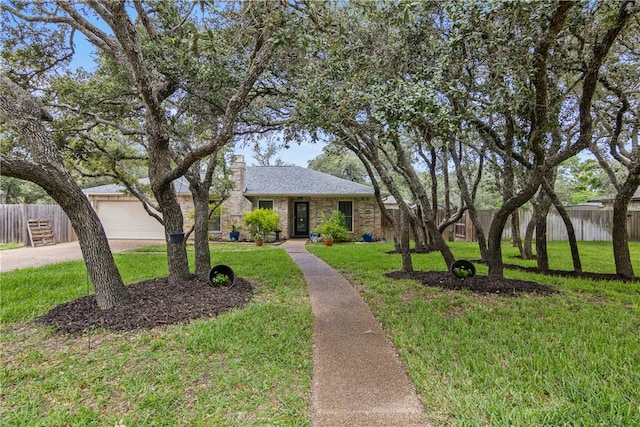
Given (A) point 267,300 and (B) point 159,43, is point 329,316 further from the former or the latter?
(B) point 159,43

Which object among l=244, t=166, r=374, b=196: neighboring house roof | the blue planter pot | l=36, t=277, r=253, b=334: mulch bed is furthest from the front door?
l=36, t=277, r=253, b=334: mulch bed

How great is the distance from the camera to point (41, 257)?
32.7ft

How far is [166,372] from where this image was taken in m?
2.79

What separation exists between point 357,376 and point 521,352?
1.69 meters

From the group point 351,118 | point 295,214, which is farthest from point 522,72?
point 295,214

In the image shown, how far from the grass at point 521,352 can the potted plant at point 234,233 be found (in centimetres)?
1085

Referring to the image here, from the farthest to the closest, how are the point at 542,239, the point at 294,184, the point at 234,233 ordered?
the point at 294,184 → the point at 234,233 → the point at 542,239

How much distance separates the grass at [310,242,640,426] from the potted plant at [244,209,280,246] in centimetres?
885

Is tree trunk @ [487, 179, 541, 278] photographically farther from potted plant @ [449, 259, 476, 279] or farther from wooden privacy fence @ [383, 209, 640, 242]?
wooden privacy fence @ [383, 209, 640, 242]

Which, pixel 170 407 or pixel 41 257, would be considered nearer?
pixel 170 407

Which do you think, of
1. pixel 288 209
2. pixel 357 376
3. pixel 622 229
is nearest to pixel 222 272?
pixel 357 376

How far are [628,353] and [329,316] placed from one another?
318 centimetres

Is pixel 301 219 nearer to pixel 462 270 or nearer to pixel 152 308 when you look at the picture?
pixel 462 270

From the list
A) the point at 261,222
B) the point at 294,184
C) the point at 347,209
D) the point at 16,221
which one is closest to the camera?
the point at 16,221
